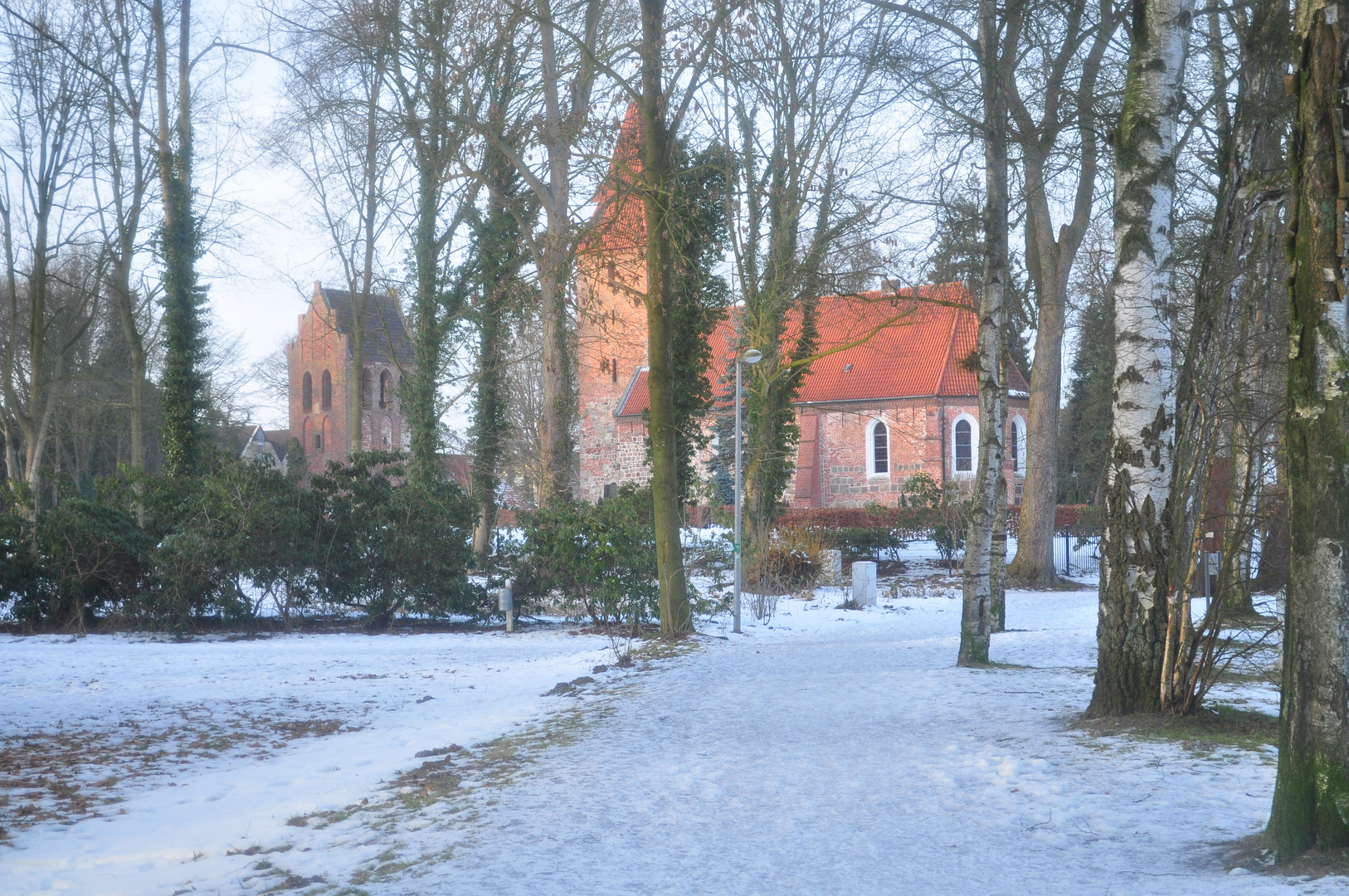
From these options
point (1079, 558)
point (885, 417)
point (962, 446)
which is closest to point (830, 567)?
point (1079, 558)

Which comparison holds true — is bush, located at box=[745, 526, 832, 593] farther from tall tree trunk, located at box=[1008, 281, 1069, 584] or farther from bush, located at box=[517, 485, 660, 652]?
bush, located at box=[517, 485, 660, 652]

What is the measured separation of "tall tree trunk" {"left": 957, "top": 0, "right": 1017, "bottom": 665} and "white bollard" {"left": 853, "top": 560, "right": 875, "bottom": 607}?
8494 millimetres

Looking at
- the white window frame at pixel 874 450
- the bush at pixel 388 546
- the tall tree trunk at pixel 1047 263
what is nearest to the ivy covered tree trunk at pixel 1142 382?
the tall tree trunk at pixel 1047 263

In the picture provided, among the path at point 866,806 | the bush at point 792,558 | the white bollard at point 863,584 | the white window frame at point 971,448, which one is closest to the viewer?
the path at point 866,806

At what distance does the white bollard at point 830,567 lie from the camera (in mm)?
22766

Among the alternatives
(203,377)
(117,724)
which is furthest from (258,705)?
(203,377)

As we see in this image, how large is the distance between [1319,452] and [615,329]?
72.2ft

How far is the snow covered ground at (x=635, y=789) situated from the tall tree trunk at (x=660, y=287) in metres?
3.30

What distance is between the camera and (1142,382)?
22.3ft

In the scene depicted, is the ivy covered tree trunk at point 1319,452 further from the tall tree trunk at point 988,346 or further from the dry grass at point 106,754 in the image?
the tall tree trunk at point 988,346

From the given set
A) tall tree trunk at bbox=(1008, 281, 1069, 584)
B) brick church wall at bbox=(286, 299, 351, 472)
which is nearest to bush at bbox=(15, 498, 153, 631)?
tall tree trunk at bbox=(1008, 281, 1069, 584)

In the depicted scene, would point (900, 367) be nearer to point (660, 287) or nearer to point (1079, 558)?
point (1079, 558)

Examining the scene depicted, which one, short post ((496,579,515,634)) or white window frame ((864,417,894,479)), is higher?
white window frame ((864,417,894,479))

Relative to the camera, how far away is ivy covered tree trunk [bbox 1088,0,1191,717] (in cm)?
682
